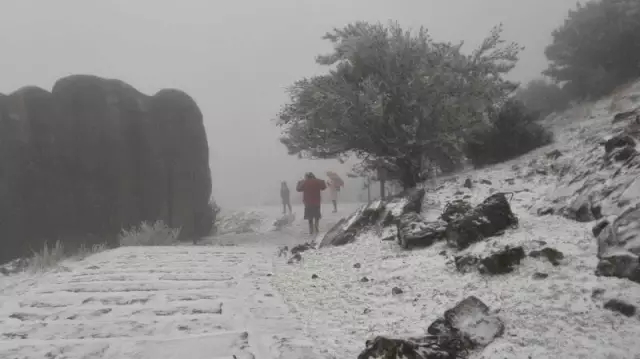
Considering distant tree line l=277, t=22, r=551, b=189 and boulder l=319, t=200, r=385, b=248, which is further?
distant tree line l=277, t=22, r=551, b=189

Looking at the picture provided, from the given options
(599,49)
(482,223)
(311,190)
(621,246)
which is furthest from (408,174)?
(599,49)

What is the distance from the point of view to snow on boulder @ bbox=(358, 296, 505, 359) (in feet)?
8.77

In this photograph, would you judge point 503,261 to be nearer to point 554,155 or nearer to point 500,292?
point 500,292

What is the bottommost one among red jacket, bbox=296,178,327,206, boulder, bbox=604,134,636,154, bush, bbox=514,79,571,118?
red jacket, bbox=296,178,327,206

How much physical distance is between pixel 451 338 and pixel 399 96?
7.45 metres

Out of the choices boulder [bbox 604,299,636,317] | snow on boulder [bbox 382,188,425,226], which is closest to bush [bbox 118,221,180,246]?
snow on boulder [bbox 382,188,425,226]

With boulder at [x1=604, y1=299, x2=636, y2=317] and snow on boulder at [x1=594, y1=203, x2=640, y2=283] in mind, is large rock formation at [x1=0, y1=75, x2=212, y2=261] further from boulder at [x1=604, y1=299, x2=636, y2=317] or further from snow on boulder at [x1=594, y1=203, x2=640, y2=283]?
boulder at [x1=604, y1=299, x2=636, y2=317]

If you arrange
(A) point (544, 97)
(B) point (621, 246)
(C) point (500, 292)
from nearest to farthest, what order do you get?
(B) point (621, 246), (C) point (500, 292), (A) point (544, 97)

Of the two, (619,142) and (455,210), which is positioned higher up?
(619,142)

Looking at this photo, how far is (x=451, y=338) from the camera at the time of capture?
293cm

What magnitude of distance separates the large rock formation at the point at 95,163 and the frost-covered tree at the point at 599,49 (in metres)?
13.7

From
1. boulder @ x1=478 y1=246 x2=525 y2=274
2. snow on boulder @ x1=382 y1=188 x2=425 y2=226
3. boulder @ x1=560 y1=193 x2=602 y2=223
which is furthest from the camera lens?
snow on boulder @ x1=382 y1=188 x2=425 y2=226

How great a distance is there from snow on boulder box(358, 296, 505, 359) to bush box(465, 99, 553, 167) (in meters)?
8.02

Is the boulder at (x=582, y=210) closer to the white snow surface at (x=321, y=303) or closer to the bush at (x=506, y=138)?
the white snow surface at (x=321, y=303)
